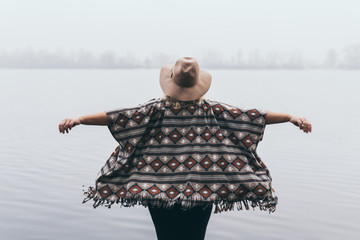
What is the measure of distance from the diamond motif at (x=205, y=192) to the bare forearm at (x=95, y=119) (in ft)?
2.06

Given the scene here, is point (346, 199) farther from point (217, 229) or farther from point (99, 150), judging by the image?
point (99, 150)

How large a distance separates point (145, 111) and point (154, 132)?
0.12 m

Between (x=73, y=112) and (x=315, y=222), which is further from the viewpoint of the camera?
(x=73, y=112)

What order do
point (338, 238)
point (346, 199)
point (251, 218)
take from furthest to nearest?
1. point (346, 199)
2. point (251, 218)
3. point (338, 238)

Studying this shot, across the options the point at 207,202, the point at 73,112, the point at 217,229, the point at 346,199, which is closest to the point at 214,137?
the point at 207,202

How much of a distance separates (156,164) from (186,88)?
437 mm

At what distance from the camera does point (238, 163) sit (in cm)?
324

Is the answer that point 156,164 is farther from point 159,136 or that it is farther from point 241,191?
point 241,191

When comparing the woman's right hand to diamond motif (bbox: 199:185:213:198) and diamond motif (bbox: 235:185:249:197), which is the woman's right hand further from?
diamond motif (bbox: 235:185:249:197)

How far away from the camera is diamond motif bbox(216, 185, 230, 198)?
3168 mm

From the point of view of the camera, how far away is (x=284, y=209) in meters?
6.96

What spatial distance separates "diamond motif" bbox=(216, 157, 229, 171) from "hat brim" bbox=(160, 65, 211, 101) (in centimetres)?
36

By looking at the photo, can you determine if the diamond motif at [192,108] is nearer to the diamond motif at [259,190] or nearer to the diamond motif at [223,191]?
the diamond motif at [223,191]

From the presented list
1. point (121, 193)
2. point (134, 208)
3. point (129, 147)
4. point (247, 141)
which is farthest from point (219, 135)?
point (134, 208)
